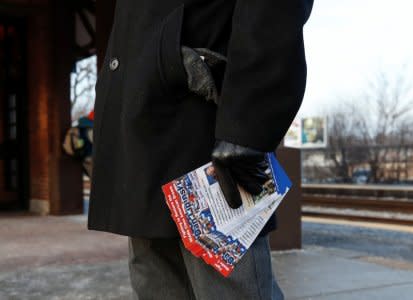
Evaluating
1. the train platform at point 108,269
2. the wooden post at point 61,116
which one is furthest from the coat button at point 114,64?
the wooden post at point 61,116

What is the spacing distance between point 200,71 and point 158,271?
23.3 inches

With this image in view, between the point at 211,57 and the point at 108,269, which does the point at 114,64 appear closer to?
the point at 211,57

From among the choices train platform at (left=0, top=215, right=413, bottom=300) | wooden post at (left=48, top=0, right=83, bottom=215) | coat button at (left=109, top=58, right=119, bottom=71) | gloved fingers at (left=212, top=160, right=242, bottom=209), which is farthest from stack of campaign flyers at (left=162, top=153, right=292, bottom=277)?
wooden post at (left=48, top=0, right=83, bottom=215)

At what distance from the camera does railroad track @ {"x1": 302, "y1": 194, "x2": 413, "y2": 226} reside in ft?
38.4

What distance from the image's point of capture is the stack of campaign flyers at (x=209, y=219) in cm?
144

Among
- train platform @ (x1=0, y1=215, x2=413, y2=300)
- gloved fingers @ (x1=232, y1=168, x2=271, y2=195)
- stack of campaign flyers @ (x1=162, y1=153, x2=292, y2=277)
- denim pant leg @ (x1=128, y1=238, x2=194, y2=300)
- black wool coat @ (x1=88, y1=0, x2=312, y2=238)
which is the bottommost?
train platform @ (x1=0, y1=215, x2=413, y2=300)

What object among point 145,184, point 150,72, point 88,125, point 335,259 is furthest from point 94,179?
point 88,125

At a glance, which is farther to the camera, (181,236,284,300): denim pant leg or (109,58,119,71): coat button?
(109,58,119,71): coat button

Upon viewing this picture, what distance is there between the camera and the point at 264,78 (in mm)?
1415

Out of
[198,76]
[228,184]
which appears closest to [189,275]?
[228,184]

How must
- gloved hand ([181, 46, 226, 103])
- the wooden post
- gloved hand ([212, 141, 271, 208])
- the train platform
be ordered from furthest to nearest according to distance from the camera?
the wooden post
the train platform
gloved hand ([181, 46, 226, 103])
gloved hand ([212, 141, 271, 208])

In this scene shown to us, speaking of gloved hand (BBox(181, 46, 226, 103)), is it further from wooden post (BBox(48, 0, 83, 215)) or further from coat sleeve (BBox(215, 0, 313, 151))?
wooden post (BBox(48, 0, 83, 215))

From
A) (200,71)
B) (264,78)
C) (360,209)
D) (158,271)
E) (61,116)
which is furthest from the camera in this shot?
(360,209)

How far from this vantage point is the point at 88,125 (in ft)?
30.1
